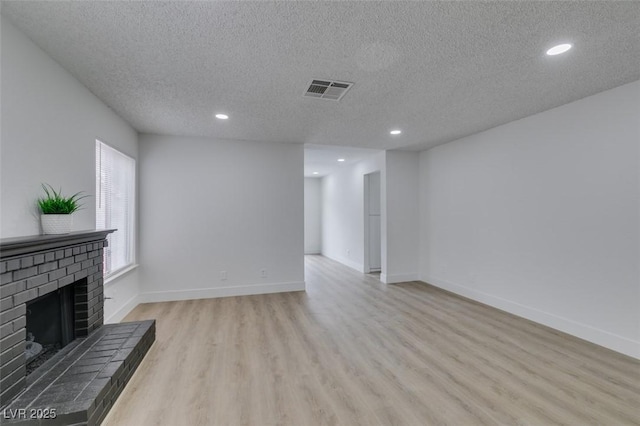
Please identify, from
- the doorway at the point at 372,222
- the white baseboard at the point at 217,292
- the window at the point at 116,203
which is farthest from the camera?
the doorway at the point at 372,222

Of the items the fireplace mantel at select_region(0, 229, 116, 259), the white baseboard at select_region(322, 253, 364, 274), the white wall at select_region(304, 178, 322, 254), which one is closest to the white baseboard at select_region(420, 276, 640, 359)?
the white baseboard at select_region(322, 253, 364, 274)

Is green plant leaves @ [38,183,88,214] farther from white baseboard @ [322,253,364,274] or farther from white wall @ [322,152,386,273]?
white baseboard @ [322,253,364,274]

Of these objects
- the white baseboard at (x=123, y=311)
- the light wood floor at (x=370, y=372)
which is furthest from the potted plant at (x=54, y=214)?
the white baseboard at (x=123, y=311)

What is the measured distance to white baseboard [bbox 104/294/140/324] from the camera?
130 inches

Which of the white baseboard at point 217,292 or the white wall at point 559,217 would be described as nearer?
the white wall at point 559,217

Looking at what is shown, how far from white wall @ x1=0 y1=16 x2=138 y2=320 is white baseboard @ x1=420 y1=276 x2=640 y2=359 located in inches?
196

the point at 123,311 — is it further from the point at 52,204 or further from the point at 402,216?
the point at 402,216

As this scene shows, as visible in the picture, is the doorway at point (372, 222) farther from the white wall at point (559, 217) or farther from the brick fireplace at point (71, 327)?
the brick fireplace at point (71, 327)

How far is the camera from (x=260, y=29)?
188cm

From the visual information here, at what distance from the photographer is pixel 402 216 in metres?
5.52

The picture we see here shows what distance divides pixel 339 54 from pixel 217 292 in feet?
12.7

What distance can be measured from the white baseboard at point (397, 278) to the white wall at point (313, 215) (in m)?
4.11

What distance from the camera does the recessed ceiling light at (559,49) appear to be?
2.06 metres

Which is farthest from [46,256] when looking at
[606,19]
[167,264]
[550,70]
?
[550,70]
